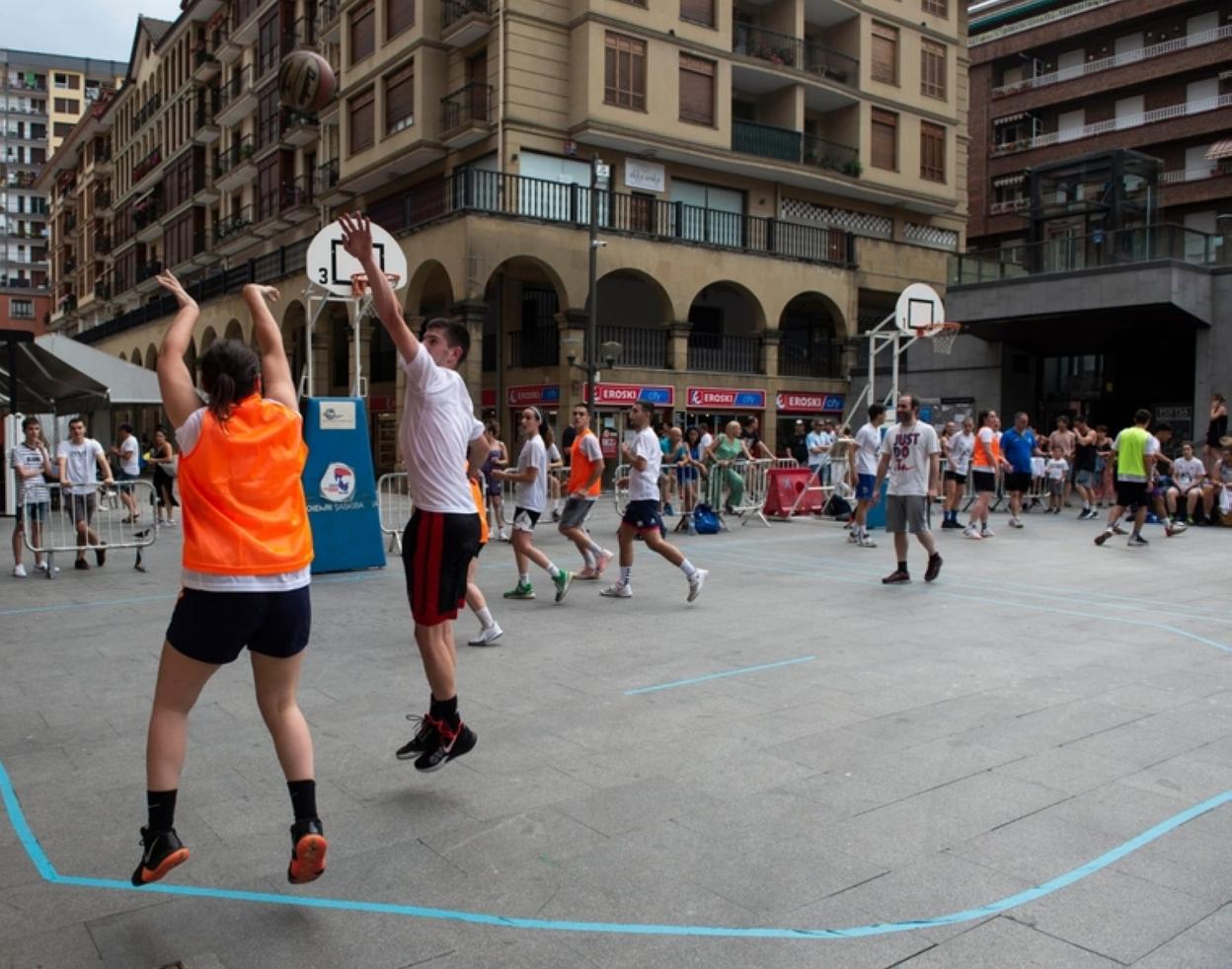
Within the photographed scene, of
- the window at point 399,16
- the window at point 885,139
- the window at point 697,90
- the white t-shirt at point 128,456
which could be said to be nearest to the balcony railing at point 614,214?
the window at point 697,90

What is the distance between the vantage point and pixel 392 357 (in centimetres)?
3606

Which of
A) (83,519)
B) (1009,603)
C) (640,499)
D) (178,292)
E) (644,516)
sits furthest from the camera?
(83,519)

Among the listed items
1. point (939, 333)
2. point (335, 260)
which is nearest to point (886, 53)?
point (939, 333)

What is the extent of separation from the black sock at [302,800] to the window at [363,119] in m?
31.3

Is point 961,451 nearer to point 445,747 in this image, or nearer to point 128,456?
point 445,747

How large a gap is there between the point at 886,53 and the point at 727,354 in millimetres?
12321

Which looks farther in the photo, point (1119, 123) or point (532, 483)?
point (1119, 123)

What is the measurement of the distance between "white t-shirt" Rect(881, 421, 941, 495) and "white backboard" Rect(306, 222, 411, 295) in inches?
242

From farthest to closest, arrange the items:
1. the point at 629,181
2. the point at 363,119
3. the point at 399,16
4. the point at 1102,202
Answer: the point at 363,119 → the point at 399,16 → the point at 629,181 → the point at 1102,202

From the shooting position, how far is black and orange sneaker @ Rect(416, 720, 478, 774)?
461 cm

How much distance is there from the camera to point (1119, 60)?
44.8m

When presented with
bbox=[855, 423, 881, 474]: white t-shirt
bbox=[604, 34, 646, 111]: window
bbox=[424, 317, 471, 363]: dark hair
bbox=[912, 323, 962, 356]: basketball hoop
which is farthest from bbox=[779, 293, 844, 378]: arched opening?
bbox=[424, 317, 471, 363]: dark hair

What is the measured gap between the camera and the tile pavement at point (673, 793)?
3260 mm

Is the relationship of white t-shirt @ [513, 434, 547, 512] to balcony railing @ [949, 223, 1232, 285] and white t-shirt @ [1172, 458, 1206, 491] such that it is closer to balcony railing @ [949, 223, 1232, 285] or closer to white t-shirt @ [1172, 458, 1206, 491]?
white t-shirt @ [1172, 458, 1206, 491]
